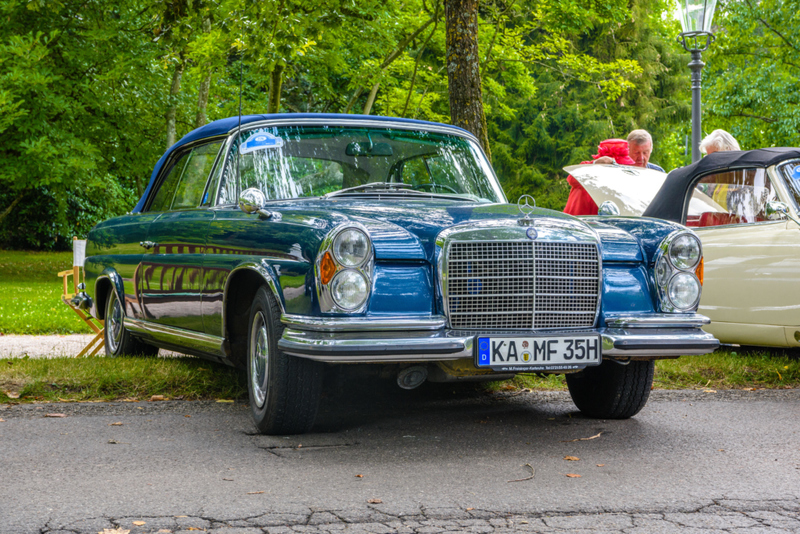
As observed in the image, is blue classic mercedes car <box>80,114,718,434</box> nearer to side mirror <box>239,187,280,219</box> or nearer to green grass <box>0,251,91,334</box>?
side mirror <box>239,187,280,219</box>

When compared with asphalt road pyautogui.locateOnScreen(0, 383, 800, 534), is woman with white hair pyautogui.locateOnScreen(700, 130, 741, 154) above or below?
above

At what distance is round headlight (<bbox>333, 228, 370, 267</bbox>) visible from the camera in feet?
13.9

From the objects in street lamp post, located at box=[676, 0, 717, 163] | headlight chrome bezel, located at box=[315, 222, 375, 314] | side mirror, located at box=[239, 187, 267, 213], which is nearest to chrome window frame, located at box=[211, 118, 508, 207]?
side mirror, located at box=[239, 187, 267, 213]

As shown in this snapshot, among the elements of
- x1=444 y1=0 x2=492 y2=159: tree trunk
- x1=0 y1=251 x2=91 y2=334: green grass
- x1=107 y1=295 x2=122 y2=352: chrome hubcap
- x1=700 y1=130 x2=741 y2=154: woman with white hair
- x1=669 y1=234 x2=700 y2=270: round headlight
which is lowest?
x1=0 y1=251 x2=91 y2=334: green grass

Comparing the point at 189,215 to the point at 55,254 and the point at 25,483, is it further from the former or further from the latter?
the point at 55,254

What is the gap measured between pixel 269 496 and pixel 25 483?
104 cm

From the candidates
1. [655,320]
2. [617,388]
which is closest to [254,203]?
[655,320]

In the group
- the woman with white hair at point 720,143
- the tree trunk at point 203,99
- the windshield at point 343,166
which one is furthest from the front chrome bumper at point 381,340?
the tree trunk at point 203,99

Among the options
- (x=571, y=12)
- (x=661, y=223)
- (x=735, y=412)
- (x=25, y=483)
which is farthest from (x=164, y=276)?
(x=571, y=12)

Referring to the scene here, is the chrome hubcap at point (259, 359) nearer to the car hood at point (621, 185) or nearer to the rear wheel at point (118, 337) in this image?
the rear wheel at point (118, 337)

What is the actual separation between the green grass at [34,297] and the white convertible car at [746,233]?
7.16 m

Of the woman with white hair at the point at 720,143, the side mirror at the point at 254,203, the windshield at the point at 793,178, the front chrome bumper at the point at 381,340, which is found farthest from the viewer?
the woman with white hair at the point at 720,143

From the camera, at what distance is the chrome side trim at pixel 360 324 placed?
13.7 ft

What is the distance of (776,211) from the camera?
6.58 metres
